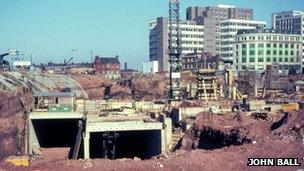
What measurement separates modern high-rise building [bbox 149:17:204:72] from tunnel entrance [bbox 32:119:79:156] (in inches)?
3850

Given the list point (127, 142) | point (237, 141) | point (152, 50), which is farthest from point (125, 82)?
point (152, 50)

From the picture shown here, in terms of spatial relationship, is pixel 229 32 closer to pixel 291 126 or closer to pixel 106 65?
pixel 106 65

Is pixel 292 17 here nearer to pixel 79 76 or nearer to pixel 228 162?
pixel 79 76

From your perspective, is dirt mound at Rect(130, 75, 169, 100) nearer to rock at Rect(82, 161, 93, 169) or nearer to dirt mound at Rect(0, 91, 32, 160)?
dirt mound at Rect(0, 91, 32, 160)

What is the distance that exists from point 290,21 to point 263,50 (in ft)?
167

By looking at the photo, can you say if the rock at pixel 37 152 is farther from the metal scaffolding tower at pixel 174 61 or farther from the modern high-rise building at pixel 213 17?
the modern high-rise building at pixel 213 17

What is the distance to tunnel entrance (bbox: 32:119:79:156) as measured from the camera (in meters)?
61.2

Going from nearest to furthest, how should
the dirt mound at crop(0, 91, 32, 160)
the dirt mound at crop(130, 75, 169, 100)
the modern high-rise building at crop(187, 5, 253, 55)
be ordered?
the dirt mound at crop(0, 91, 32, 160), the dirt mound at crop(130, 75, 169, 100), the modern high-rise building at crop(187, 5, 253, 55)

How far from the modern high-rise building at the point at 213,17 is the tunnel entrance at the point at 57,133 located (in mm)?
106693

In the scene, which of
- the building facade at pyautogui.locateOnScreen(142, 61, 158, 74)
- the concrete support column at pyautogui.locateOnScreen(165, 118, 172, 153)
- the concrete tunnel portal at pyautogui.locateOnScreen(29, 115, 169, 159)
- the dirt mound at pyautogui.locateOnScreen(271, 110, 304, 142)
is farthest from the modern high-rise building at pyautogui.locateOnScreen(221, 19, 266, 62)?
the dirt mound at pyautogui.locateOnScreen(271, 110, 304, 142)

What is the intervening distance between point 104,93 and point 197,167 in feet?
202

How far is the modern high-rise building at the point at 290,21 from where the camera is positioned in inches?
6727

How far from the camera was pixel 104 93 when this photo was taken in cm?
9419

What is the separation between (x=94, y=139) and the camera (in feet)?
189
